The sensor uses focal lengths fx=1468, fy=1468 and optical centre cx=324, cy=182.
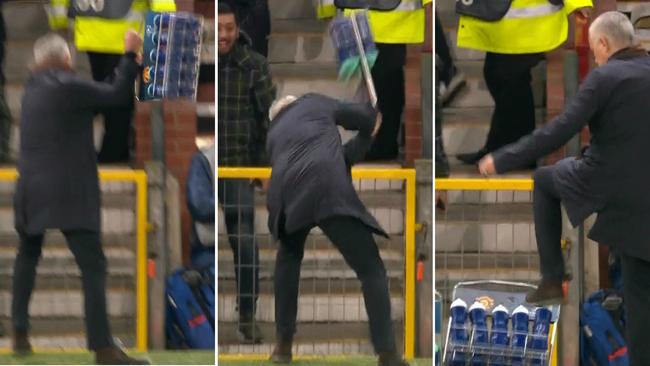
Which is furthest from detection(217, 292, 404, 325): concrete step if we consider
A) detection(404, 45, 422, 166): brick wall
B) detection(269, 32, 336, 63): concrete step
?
detection(269, 32, 336, 63): concrete step

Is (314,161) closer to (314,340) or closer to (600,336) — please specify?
(314,340)

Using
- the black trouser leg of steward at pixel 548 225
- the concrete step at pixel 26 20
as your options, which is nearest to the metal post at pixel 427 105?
the black trouser leg of steward at pixel 548 225

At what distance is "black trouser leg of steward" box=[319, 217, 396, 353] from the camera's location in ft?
16.8

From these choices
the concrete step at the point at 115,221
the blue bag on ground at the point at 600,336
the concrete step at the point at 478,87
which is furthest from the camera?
the concrete step at the point at 115,221

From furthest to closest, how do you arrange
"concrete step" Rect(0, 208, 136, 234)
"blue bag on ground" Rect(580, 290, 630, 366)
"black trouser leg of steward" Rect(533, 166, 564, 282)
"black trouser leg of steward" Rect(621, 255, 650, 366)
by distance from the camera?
"concrete step" Rect(0, 208, 136, 234)
"blue bag on ground" Rect(580, 290, 630, 366)
"black trouser leg of steward" Rect(533, 166, 564, 282)
"black trouser leg of steward" Rect(621, 255, 650, 366)

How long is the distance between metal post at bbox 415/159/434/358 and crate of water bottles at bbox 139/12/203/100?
2.91 ft

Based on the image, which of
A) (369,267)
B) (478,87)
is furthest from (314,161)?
(478,87)

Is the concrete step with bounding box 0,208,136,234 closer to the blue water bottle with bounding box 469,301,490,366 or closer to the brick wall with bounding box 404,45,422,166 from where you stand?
the brick wall with bounding box 404,45,422,166

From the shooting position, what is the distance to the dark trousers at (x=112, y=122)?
210 inches

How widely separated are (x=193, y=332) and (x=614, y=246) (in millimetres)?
1650

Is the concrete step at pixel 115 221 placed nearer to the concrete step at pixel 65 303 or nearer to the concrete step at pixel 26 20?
the concrete step at pixel 65 303

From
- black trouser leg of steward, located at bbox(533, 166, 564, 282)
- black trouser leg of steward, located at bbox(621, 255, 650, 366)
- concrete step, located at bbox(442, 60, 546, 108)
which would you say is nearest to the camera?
black trouser leg of steward, located at bbox(621, 255, 650, 366)

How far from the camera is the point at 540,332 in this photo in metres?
5.17

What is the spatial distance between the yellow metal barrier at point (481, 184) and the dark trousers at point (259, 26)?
2.60 feet
